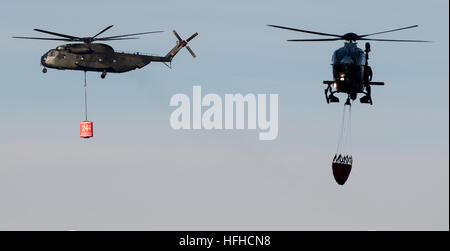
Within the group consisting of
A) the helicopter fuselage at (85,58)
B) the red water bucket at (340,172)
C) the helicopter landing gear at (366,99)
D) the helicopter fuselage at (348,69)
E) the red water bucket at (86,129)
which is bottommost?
the red water bucket at (340,172)

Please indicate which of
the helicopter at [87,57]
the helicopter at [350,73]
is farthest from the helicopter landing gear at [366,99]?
the helicopter at [87,57]

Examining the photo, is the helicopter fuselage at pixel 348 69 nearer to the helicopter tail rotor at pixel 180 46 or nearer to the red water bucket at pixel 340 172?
the red water bucket at pixel 340 172

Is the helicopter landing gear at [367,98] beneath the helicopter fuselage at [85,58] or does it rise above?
beneath

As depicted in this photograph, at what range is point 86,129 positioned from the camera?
398ft

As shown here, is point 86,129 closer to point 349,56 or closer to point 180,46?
point 180,46

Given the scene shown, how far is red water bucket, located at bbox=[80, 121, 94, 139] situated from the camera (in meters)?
120

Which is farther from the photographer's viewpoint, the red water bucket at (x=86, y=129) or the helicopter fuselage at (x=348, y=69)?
the red water bucket at (x=86, y=129)

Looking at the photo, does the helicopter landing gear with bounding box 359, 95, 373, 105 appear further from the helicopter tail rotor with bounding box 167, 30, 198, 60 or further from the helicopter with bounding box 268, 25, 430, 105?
the helicopter tail rotor with bounding box 167, 30, 198, 60

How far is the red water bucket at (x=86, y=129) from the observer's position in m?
120

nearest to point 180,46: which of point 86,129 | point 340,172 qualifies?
point 86,129
